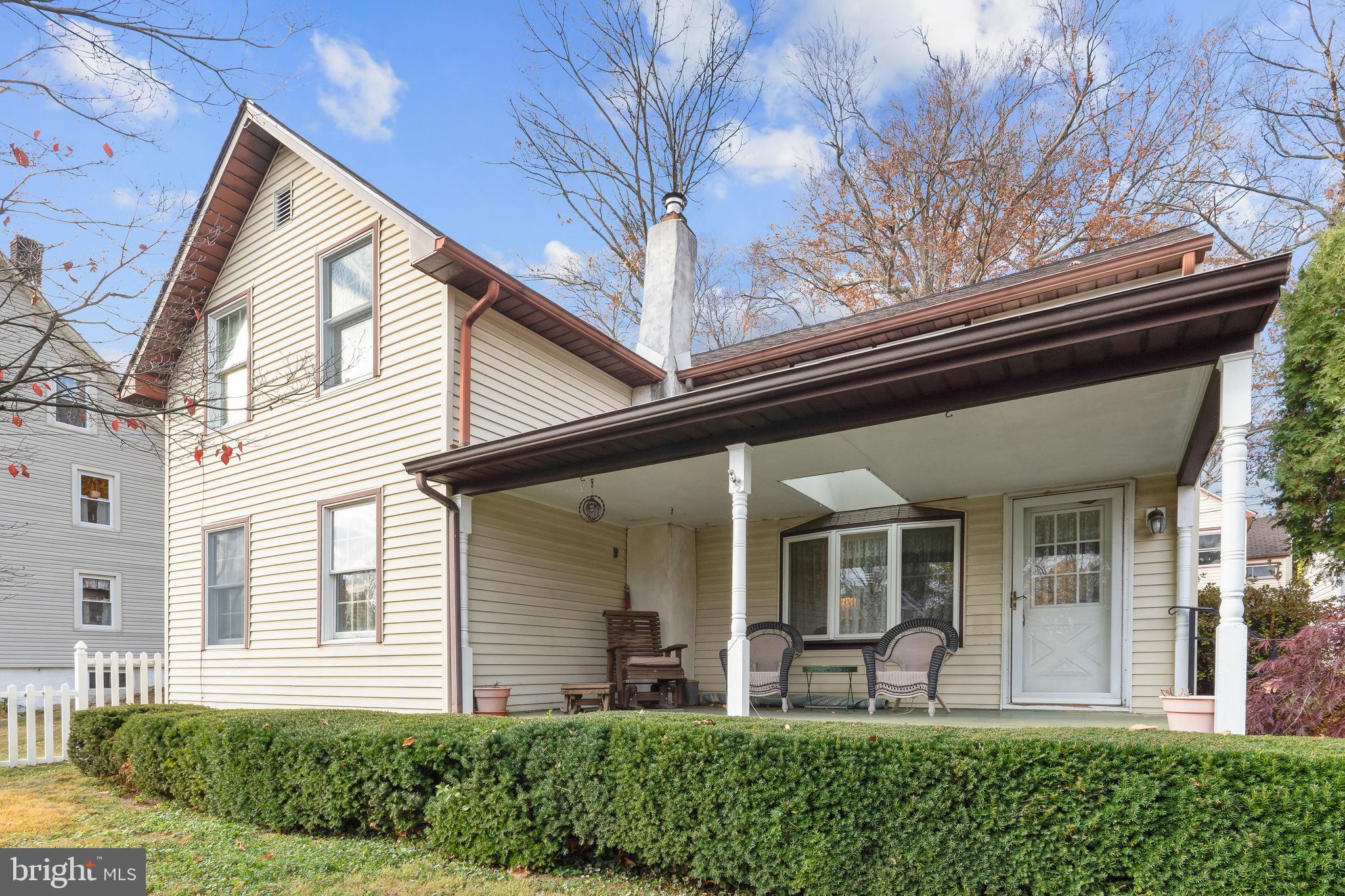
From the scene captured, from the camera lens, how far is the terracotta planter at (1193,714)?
4465 mm

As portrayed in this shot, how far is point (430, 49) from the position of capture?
49.1 feet

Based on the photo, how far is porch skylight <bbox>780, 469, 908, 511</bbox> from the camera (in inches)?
299

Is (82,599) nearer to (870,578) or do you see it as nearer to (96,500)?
(96,500)

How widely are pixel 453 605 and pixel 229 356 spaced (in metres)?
5.11

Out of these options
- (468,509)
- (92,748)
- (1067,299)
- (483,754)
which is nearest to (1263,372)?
(1067,299)

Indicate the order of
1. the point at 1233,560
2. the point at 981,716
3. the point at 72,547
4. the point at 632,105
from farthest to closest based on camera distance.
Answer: the point at 632,105
the point at 72,547
the point at 981,716
the point at 1233,560

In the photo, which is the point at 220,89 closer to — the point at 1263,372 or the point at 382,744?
the point at 382,744

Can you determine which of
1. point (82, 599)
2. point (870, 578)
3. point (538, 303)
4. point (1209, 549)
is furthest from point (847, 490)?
point (1209, 549)

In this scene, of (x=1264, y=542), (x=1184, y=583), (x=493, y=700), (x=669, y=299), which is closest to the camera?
(x=1184, y=583)

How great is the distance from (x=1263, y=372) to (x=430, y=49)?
16034mm

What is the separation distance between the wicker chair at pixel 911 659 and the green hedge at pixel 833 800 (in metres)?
2.81

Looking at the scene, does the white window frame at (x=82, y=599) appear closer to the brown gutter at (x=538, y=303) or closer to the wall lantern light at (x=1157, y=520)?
the brown gutter at (x=538, y=303)

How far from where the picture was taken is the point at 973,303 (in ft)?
26.8

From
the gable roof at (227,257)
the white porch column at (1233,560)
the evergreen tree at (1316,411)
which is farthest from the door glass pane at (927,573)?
the white porch column at (1233,560)
